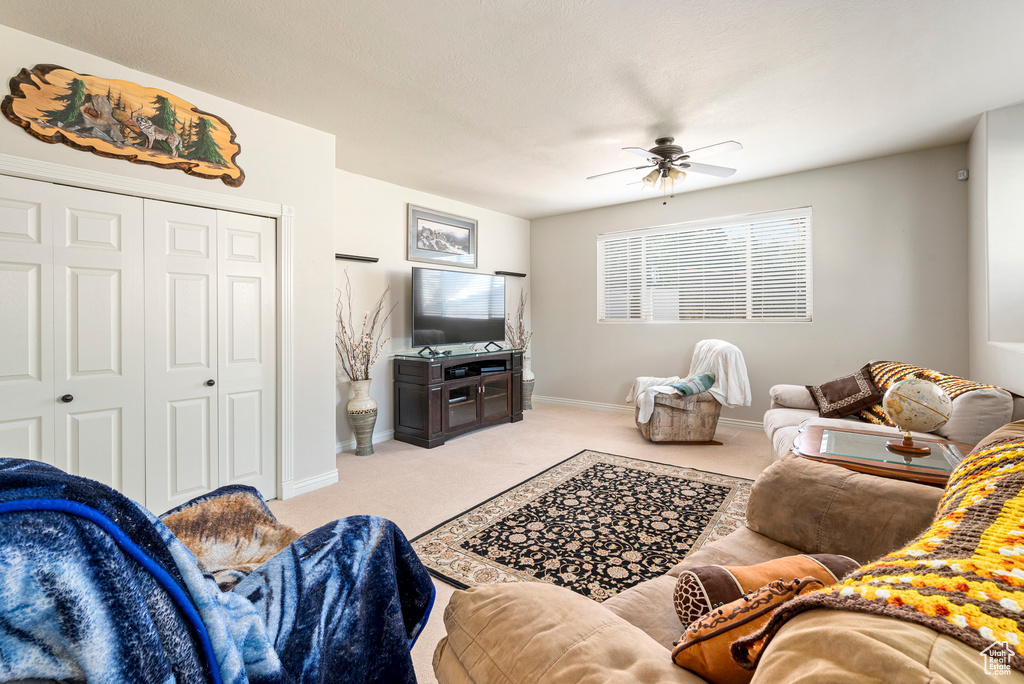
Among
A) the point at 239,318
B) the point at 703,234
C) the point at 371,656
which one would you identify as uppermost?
the point at 703,234

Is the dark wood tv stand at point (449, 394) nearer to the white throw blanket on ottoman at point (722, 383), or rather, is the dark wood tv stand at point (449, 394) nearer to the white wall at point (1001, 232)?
the white throw blanket on ottoman at point (722, 383)

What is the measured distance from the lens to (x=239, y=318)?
112 inches

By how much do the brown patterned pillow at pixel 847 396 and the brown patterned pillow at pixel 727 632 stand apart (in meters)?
2.93

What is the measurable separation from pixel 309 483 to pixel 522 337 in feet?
11.0

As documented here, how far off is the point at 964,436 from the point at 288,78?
13.1ft

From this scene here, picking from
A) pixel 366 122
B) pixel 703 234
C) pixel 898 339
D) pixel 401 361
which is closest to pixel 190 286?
pixel 366 122

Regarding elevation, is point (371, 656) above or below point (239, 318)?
below

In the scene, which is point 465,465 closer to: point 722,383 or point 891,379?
point 722,383

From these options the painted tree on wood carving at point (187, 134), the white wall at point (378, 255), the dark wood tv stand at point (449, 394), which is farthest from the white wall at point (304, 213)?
the dark wood tv stand at point (449, 394)

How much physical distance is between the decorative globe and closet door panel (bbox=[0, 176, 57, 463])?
3.83 metres

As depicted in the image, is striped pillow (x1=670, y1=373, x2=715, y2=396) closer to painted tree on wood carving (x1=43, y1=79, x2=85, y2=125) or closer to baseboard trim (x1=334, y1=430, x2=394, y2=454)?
baseboard trim (x1=334, y1=430, x2=394, y2=454)

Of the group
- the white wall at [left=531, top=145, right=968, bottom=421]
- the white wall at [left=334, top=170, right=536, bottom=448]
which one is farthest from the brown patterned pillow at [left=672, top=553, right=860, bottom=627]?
the white wall at [left=531, top=145, right=968, bottom=421]

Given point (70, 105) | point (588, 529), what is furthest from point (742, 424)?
point (70, 105)

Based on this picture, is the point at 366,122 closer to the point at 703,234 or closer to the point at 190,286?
the point at 190,286
